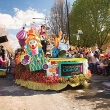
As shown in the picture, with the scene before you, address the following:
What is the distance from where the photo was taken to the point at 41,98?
340 inches

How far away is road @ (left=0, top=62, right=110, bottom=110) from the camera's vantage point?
294 inches

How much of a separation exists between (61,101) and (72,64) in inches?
95.2

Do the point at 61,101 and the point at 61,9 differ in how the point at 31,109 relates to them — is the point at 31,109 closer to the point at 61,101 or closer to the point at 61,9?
the point at 61,101

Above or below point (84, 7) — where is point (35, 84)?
below

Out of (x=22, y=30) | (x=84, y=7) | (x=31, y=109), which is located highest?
(x=84, y=7)

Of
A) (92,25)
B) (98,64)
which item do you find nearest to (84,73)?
(98,64)

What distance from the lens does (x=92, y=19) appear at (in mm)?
32562

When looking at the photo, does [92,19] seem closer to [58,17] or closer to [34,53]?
[58,17]

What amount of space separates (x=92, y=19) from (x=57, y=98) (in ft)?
82.3

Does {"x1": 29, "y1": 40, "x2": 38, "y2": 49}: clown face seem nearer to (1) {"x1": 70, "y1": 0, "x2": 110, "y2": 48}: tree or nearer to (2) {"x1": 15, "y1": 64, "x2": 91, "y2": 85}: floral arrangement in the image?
(2) {"x1": 15, "y1": 64, "x2": 91, "y2": 85}: floral arrangement

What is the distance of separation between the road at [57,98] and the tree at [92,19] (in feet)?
74.1

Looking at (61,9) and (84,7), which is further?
(61,9)

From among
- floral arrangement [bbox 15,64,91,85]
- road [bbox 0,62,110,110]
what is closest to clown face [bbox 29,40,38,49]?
floral arrangement [bbox 15,64,91,85]

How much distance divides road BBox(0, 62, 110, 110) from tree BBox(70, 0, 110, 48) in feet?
74.1
